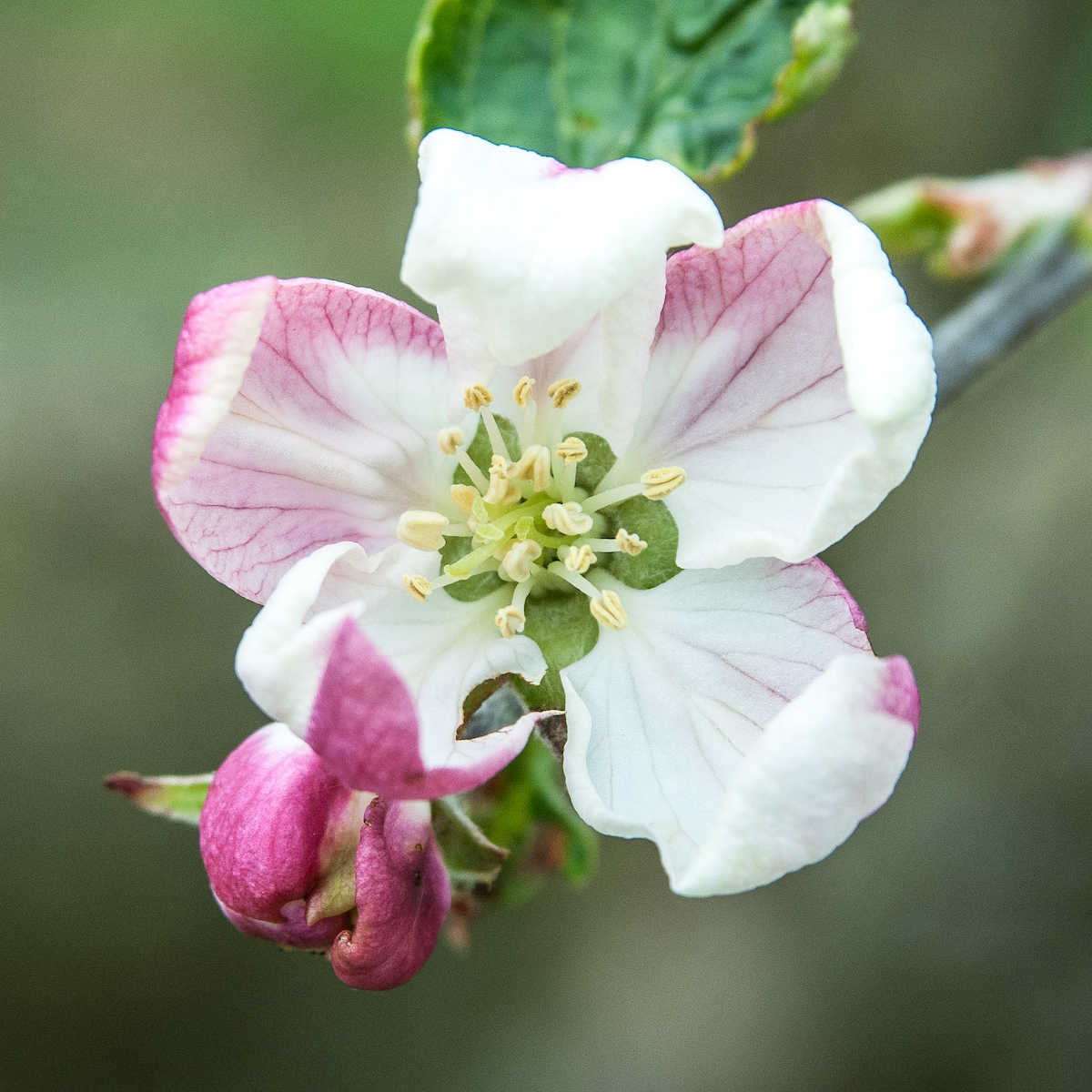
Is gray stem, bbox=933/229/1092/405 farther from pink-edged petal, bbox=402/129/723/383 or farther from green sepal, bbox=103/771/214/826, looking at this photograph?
green sepal, bbox=103/771/214/826

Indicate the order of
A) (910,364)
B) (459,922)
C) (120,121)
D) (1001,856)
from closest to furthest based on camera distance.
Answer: (910,364)
(459,922)
(1001,856)
(120,121)

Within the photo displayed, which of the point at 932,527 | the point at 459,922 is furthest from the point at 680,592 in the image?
the point at 932,527

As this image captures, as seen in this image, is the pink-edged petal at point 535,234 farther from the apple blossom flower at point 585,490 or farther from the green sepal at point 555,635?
the green sepal at point 555,635

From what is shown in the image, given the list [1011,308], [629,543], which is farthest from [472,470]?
[1011,308]

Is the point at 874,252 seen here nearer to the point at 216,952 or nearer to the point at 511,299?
the point at 511,299

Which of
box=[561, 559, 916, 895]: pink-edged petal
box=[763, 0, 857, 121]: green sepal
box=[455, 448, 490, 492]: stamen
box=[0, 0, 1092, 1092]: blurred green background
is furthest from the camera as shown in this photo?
box=[0, 0, 1092, 1092]: blurred green background

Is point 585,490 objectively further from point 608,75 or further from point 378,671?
point 608,75

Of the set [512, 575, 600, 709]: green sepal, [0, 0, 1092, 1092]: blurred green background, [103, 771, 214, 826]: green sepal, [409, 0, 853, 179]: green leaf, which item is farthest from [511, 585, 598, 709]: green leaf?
[0, 0, 1092, 1092]: blurred green background
